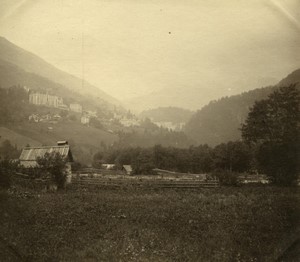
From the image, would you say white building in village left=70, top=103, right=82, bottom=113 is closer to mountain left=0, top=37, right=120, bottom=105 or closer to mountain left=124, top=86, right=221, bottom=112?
mountain left=0, top=37, right=120, bottom=105

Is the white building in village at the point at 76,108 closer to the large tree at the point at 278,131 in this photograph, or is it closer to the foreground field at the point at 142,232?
the foreground field at the point at 142,232

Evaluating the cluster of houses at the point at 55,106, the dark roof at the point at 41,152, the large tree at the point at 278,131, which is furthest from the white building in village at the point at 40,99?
the large tree at the point at 278,131

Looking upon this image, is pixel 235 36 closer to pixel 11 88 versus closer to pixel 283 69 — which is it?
pixel 283 69

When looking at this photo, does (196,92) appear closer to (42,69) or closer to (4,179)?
(42,69)

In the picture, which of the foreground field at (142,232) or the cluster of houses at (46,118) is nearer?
the foreground field at (142,232)

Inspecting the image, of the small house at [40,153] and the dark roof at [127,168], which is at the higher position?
the small house at [40,153]

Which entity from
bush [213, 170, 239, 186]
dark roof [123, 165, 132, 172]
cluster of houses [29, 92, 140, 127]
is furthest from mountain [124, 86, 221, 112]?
dark roof [123, 165, 132, 172]

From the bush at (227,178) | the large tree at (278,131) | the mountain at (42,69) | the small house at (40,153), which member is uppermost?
the mountain at (42,69)
